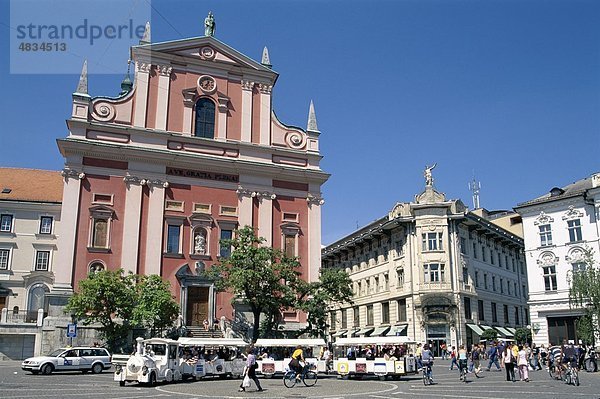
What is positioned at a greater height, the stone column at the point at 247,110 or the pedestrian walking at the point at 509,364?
the stone column at the point at 247,110

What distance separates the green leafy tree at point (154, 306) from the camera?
34.8 meters

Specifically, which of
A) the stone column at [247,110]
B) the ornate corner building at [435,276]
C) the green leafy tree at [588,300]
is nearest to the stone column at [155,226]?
the stone column at [247,110]

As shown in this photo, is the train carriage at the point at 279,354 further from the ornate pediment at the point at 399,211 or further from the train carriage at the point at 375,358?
the ornate pediment at the point at 399,211

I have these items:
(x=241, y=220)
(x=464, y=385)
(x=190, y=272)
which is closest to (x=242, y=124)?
(x=241, y=220)

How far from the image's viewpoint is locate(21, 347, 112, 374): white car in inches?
1129

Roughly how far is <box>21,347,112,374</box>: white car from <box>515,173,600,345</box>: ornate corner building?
1310 inches

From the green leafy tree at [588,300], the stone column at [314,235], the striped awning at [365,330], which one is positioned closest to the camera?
the green leafy tree at [588,300]

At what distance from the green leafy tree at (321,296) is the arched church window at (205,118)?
47.0 ft

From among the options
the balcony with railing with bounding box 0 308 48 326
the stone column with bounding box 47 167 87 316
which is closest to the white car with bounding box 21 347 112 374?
the stone column with bounding box 47 167 87 316

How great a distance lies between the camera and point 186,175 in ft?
142

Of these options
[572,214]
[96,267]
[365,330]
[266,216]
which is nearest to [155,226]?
[96,267]

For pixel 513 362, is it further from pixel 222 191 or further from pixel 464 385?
pixel 222 191

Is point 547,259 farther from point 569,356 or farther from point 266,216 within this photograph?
point 569,356

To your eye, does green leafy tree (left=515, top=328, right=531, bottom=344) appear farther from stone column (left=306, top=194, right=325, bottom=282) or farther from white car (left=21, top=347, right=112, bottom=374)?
white car (left=21, top=347, right=112, bottom=374)
